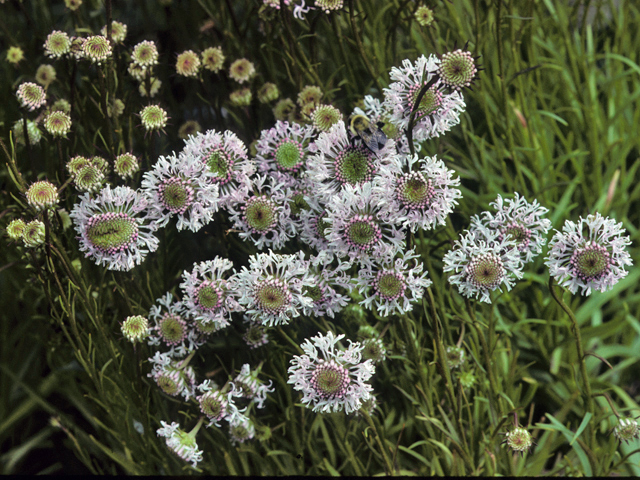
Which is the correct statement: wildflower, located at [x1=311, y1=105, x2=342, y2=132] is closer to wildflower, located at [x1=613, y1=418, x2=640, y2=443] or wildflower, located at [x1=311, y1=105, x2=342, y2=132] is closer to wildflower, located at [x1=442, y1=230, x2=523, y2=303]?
wildflower, located at [x1=442, y1=230, x2=523, y2=303]

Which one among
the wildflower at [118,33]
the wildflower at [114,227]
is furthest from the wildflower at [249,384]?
the wildflower at [118,33]

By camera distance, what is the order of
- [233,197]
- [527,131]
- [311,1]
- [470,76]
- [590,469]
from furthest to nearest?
[527,131]
[311,1]
[590,469]
[233,197]
[470,76]

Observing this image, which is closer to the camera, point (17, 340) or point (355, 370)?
point (355, 370)

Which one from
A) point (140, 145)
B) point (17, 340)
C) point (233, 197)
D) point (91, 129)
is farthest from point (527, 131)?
point (17, 340)

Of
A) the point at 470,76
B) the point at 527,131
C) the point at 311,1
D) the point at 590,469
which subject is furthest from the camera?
the point at 527,131

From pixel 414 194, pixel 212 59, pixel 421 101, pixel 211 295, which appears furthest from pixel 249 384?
pixel 212 59

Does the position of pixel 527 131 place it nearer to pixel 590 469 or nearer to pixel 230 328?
pixel 590 469

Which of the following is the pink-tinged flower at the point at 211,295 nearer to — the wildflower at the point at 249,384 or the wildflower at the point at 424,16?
the wildflower at the point at 249,384
